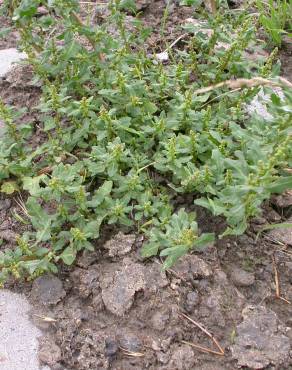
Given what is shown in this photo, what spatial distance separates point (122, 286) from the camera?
2402mm

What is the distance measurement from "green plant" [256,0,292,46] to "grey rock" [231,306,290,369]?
1964 millimetres

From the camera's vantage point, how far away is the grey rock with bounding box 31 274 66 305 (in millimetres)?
2416

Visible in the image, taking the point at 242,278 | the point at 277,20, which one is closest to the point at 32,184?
the point at 242,278

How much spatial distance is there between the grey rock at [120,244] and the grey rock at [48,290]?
0.28 m

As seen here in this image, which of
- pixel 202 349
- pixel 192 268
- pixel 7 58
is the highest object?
pixel 7 58

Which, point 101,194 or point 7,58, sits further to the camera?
point 7,58

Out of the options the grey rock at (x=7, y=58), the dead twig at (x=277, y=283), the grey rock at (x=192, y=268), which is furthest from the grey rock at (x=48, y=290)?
the grey rock at (x=7, y=58)

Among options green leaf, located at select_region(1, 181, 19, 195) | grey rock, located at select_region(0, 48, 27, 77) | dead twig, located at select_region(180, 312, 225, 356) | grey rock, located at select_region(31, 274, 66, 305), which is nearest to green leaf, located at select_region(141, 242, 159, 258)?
dead twig, located at select_region(180, 312, 225, 356)

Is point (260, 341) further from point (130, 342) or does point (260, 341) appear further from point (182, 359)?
point (130, 342)

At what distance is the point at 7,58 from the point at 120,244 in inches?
66.7

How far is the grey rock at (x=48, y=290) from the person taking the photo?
7.93ft

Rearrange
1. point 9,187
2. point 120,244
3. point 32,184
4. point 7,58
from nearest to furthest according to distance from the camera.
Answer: point 120,244 → point 32,184 → point 9,187 → point 7,58

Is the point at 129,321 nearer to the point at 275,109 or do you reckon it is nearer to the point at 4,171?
the point at 4,171

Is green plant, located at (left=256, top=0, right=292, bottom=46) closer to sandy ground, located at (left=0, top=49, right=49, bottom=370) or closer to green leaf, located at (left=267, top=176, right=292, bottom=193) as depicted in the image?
green leaf, located at (left=267, top=176, right=292, bottom=193)
